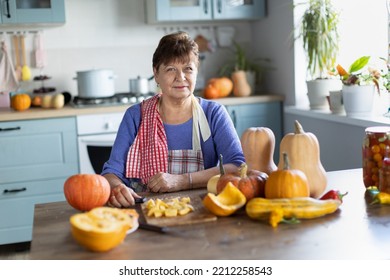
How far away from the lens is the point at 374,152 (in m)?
1.75

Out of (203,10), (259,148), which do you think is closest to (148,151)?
(259,148)

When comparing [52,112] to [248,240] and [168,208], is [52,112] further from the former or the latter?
[248,240]

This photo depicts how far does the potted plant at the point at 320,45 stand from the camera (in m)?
3.48

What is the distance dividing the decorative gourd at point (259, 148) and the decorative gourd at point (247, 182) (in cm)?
19

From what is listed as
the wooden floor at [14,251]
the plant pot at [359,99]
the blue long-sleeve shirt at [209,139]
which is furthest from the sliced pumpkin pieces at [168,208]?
the wooden floor at [14,251]

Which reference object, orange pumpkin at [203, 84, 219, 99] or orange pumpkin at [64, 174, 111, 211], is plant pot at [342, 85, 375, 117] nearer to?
orange pumpkin at [203, 84, 219, 99]

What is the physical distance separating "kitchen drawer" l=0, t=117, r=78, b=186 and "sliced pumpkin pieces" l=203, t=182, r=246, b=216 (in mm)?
2169

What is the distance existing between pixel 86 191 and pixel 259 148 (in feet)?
1.91

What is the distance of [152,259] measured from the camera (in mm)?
1250

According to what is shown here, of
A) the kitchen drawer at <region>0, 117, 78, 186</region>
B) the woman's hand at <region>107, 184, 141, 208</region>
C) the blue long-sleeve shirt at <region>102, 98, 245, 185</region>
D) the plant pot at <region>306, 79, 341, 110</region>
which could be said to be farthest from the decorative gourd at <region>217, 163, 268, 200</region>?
the kitchen drawer at <region>0, 117, 78, 186</region>

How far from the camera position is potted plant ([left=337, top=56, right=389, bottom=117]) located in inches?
123

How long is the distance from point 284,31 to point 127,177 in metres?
2.22

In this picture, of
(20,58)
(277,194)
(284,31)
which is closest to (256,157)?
(277,194)
